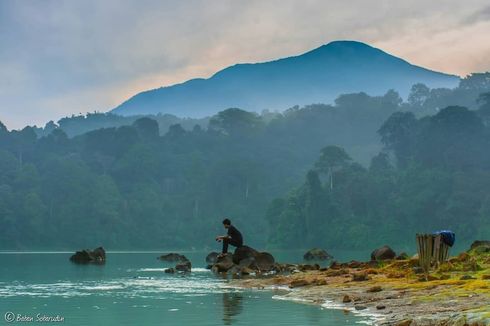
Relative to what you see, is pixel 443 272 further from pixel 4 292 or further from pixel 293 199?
pixel 293 199

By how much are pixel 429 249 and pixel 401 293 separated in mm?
6208

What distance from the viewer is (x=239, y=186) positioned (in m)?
154

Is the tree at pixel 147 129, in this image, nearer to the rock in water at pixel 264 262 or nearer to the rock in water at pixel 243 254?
the rock in water at pixel 243 254

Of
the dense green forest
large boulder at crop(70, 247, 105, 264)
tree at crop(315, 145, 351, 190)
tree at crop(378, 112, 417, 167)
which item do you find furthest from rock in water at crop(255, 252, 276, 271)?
tree at crop(378, 112, 417, 167)

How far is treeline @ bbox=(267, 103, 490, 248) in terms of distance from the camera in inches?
4523

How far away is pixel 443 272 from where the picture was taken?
90.2 feet

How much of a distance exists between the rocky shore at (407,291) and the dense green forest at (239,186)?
82.3m

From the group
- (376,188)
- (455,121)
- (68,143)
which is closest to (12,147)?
(68,143)

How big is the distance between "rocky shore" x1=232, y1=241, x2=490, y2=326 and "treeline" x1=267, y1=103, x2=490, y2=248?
3241 inches

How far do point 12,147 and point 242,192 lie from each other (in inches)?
2030

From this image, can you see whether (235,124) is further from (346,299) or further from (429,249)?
(346,299)

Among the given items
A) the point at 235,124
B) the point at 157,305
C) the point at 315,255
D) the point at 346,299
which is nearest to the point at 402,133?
the point at 235,124

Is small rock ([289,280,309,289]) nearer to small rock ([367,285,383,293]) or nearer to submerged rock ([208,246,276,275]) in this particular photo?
small rock ([367,285,383,293])

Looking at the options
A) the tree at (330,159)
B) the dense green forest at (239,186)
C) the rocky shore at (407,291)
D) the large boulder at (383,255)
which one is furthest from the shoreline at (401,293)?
the tree at (330,159)
